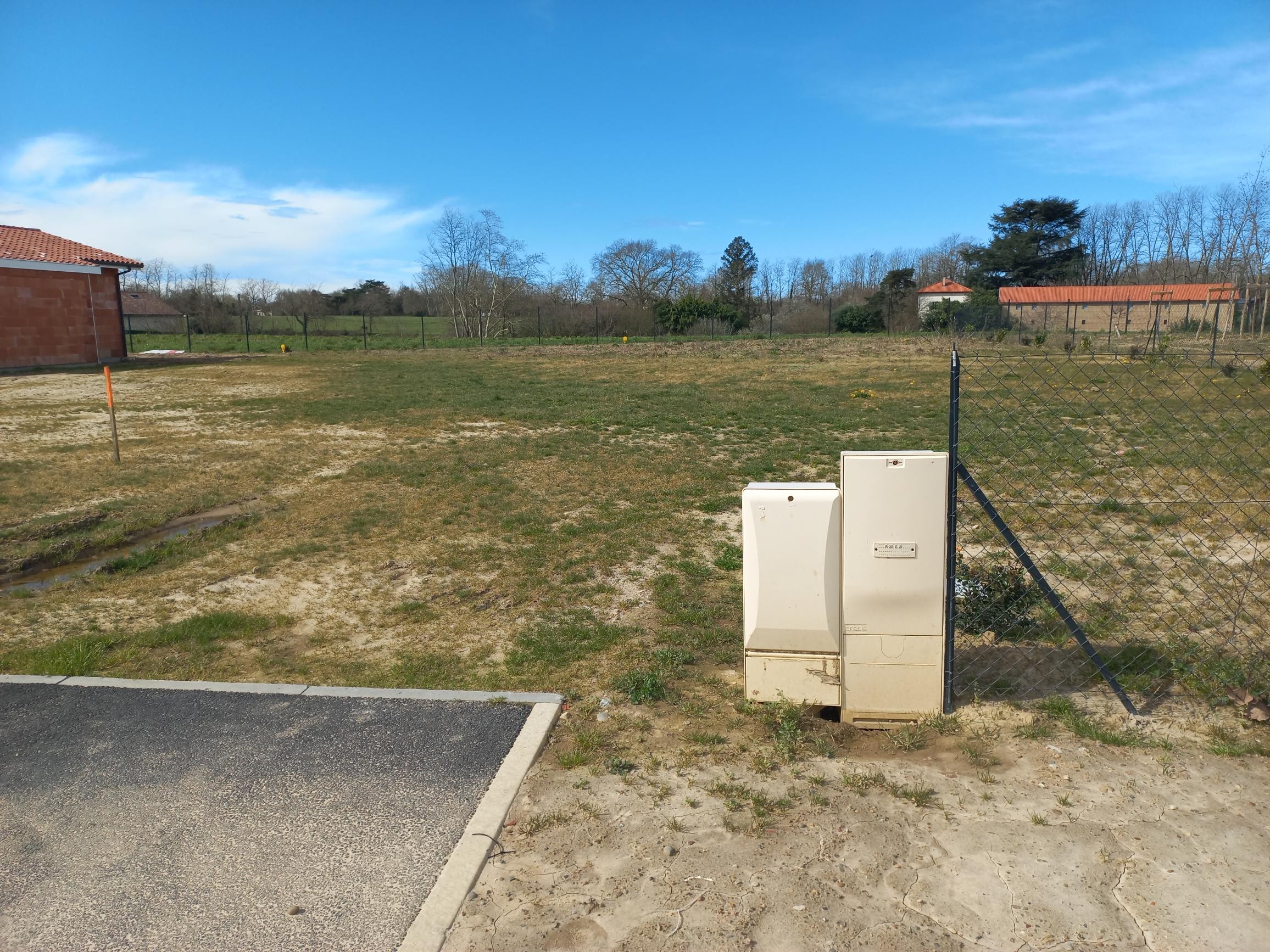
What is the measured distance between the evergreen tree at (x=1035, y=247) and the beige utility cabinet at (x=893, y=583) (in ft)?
208

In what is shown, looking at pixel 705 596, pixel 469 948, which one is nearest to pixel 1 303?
pixel 705 596

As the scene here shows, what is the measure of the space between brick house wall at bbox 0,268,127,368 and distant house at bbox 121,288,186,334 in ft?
80.3

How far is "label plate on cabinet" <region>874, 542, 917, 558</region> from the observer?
3646mm

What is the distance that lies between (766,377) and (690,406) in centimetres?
675

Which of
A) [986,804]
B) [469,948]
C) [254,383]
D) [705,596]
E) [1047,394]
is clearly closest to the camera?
[469,948]

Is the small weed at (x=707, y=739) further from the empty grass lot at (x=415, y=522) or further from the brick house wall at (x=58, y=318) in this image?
the brick house wall at (x=58, y=318)

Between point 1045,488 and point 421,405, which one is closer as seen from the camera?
point 1045,488

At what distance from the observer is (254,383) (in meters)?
21.9

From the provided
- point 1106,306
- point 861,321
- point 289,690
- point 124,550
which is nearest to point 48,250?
point 124,550

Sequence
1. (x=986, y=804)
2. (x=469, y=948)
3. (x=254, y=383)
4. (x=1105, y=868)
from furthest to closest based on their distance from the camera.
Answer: (x=254, y=383), (x=986, y=804), (x=1105, y=868), (x=469, y=948)

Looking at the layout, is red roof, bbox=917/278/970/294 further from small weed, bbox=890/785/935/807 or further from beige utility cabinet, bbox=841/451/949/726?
small weed, bbox=890/785/935/807

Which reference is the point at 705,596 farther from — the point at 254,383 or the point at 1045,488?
the point at 254,383

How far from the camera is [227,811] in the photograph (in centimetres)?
321

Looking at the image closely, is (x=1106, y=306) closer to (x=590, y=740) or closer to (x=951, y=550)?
(x=951, y=550)
